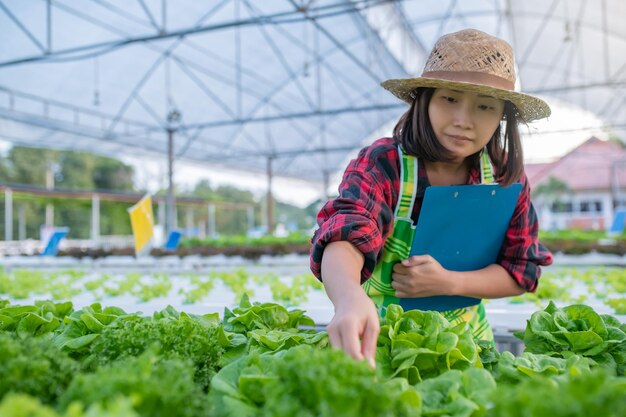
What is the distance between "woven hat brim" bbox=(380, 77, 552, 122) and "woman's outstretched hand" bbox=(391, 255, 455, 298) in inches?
17.6

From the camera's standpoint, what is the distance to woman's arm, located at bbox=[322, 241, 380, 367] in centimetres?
82

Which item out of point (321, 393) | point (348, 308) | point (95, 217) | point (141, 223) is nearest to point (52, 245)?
point (141, 223)

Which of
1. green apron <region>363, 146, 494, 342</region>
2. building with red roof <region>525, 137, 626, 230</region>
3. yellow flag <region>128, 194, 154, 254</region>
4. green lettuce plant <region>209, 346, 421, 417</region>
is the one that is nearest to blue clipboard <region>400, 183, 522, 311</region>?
green apron <region>363, 146, 494, 342</region>

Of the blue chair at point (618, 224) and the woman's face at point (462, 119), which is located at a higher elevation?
the woman's face at point (462, 119)

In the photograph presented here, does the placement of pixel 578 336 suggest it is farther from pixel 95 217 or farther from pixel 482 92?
pixel 95 217

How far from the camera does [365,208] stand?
124 centimetres

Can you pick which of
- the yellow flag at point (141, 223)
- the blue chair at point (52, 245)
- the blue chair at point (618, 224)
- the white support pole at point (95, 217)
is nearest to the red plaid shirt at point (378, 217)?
the yellow flag at point (141, 223)

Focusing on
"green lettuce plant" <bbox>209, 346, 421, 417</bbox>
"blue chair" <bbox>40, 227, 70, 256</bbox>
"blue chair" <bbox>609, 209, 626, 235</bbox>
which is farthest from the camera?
"blue chair" <bbox>609, 209, 626, 235</bbox>

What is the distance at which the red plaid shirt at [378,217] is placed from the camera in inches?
45.5

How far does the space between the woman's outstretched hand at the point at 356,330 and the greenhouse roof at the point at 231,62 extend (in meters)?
6.03

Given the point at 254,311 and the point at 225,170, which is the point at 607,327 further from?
the point at 225,170

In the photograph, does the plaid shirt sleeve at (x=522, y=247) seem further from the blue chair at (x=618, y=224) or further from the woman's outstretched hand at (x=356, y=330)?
the blue chair at (x=618, y=224)

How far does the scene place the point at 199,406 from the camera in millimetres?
686

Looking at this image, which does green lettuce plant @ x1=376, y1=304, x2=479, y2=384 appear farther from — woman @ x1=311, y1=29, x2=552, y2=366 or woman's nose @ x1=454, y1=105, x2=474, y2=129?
woman's nose @ x1=454, y1=105, x2=474, y2=129
